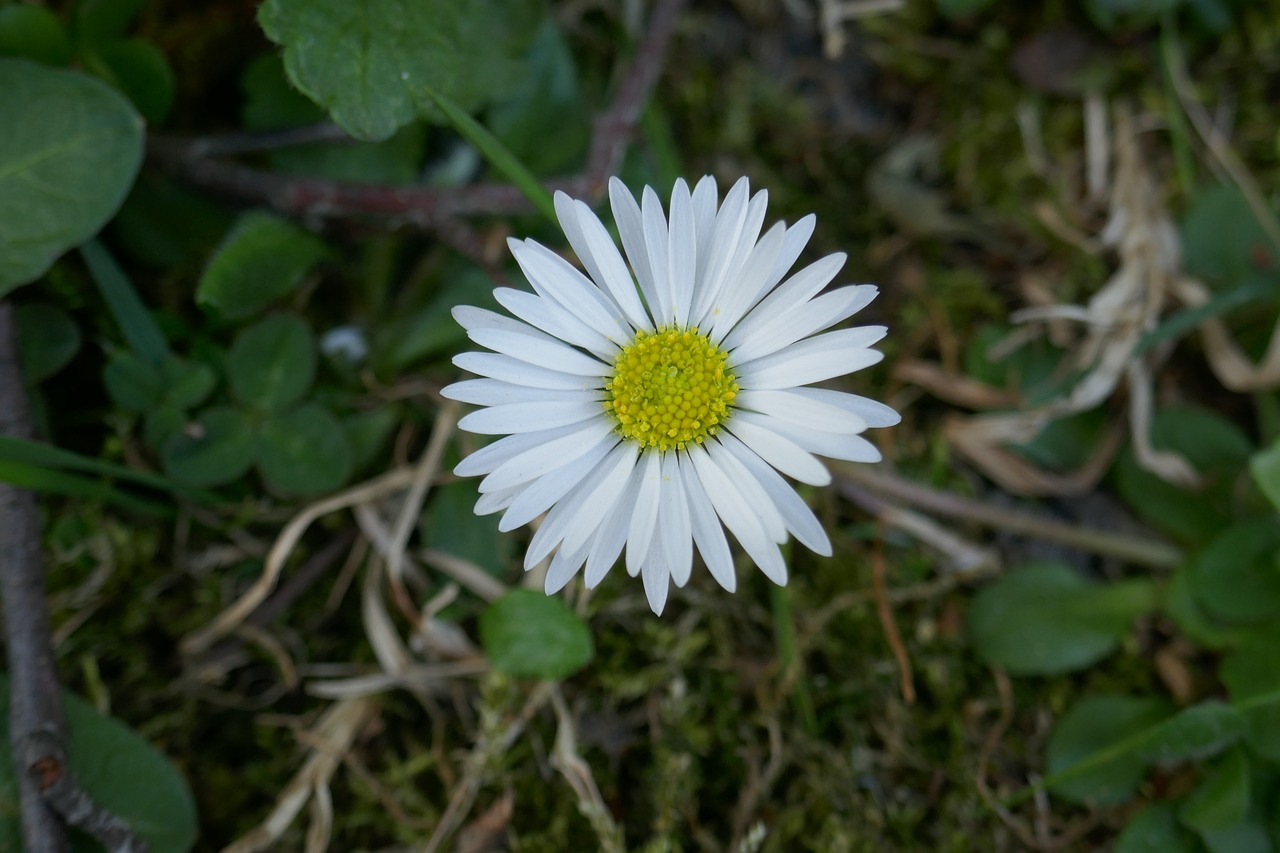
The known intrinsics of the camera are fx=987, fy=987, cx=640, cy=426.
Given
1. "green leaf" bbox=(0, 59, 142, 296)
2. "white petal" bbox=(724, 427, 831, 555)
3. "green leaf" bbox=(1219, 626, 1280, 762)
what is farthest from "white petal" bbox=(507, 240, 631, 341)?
"green leaf" bbox=(1219, 626, 1280, 762)

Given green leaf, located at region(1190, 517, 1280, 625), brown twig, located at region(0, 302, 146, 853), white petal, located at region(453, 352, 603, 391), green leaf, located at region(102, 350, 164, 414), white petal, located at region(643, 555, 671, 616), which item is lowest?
brown twig, located at region(0, 302, 146, 853)

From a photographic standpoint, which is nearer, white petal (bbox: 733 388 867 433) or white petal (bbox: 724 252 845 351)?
white petal (bbox: 733 388 867 433)

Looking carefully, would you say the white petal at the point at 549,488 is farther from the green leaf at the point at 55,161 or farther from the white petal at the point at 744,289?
the green leaf at the point at 55,161

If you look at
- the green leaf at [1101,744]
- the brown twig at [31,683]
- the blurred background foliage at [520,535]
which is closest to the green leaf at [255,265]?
the blurred background foliage at [520,535]

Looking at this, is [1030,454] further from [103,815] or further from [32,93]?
[32,93]

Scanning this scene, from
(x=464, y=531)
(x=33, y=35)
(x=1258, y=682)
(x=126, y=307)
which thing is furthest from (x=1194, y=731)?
(x=33, y=35)

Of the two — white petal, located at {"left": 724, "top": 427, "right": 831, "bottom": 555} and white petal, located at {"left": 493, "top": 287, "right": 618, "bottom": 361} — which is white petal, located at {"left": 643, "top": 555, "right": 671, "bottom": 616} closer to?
white petal, located at {"left": 724, "top": 427, "right": 831, "bottom": 555}

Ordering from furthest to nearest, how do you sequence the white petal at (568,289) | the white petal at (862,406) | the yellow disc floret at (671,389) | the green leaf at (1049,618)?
the green leaf at (1049,618), the yellow disc floret at (671,389), the white petal at (568,289), the white petal at (862,406)
